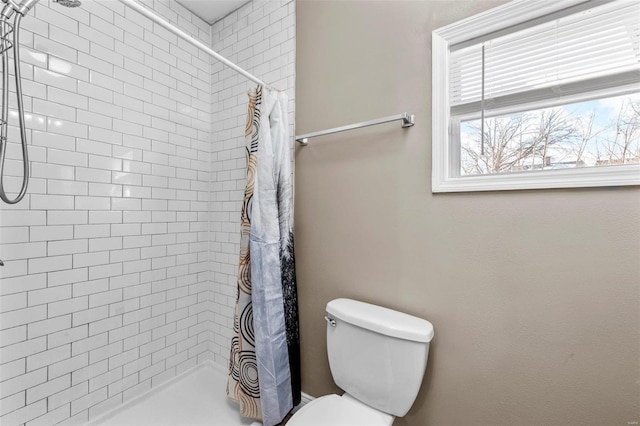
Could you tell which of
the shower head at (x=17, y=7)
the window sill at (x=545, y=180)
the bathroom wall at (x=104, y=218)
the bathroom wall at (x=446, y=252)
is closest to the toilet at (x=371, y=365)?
the bathroom wall at (x=446, y=252)

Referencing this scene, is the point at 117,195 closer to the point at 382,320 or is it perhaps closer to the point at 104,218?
the point at 104,218

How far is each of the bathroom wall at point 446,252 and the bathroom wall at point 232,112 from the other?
0.19 metres

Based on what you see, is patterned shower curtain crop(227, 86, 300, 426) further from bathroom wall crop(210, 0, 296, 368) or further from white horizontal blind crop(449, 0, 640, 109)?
white horizontal blind crop(449, 0, 640, 109)

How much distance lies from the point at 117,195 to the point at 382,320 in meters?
1.55

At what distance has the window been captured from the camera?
0.91 meters

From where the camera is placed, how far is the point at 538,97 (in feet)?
3.44

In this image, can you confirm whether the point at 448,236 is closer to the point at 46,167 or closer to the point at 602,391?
the point at 602,391

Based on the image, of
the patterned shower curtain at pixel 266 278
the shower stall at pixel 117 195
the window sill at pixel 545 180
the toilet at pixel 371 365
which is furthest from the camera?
the patterned shower curtain at pixel 266 278

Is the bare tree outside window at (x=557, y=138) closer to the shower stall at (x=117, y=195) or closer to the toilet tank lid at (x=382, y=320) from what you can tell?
the toilet tank lid at (x=382, y=320)

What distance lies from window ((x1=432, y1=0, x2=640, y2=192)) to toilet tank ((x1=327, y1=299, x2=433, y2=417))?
0.60 meters

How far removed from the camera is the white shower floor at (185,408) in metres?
1.51

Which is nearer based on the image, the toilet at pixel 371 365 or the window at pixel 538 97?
the window at pixel 538 97

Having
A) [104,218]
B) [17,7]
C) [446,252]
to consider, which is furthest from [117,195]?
[446,252]

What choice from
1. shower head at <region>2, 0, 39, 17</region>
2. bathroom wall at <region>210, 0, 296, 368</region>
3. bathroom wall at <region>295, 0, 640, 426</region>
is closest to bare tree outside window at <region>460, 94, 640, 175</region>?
bathroom wall at <region>295, 0, 640, 426</region>
